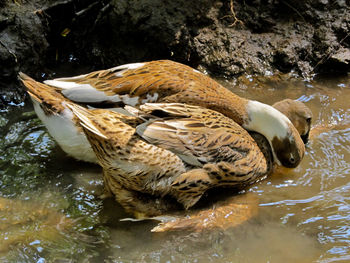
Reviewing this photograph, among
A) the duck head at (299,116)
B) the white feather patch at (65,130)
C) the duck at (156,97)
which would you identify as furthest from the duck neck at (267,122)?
the white feather patch at (65,130)

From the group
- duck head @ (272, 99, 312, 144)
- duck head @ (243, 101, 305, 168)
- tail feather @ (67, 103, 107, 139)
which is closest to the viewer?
tail feather @ (67, 103, 107, 139)

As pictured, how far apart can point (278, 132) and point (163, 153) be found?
63.8 inches

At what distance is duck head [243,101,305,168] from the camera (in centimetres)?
473

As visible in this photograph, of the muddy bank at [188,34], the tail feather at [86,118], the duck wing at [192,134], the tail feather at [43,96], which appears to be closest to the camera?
the tail feather at [86,118]

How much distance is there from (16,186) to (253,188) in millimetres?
2475

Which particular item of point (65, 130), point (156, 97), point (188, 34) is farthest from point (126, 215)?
point (188, 34)

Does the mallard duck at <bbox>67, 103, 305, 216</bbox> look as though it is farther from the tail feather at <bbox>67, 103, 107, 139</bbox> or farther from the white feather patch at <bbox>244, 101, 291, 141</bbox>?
the white feather patch at <bbox>244, 101, 291, 141</bbox>

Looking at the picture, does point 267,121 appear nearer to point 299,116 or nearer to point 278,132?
point 278,132

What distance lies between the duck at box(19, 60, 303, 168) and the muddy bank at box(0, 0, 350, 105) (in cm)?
123

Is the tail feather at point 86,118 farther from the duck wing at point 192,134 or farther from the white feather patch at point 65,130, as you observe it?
the white feather patch at point 65,130

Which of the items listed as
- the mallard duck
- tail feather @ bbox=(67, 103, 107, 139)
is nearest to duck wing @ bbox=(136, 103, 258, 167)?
the mallard duck

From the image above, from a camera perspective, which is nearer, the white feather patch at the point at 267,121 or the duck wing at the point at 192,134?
the duck wing at the point at 192,134

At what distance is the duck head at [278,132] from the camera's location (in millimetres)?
4730

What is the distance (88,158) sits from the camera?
480 cm
